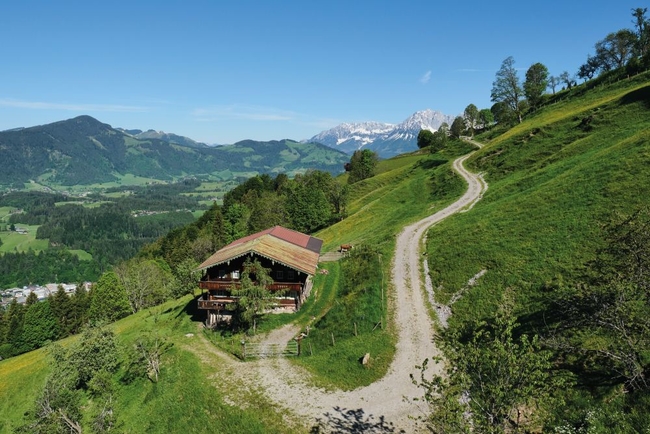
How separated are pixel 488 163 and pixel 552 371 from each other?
74.2m

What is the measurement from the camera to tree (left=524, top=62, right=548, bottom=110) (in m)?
136

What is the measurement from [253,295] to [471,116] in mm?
158054

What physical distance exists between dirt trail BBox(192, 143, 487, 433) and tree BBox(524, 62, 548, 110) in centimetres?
12697

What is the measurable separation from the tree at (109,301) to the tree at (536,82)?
148408 mm

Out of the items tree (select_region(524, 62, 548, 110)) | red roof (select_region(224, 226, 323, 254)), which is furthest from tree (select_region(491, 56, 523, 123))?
red roof (select_region(224, 226, 323, 254))

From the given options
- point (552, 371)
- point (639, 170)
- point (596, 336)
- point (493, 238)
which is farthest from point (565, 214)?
point (552, 371)

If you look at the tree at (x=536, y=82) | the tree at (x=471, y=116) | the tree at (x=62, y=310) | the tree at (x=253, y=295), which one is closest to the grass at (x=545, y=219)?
the tree at (x=253, y=295)

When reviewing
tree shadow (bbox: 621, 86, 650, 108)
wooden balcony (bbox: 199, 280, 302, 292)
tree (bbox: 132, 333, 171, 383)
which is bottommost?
tree (bbox: 132, 333, 171, 383)

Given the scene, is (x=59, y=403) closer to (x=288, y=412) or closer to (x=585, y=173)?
(x=288, y=412)

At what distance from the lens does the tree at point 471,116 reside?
166 metres

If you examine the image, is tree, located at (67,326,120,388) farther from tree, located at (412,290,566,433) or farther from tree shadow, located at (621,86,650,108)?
tree shadow, located at (621,86,650,108)

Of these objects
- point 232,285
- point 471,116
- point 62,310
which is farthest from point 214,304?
point 471,116

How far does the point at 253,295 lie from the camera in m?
40.1

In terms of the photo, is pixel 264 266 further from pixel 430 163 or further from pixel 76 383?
pixel 430 163
